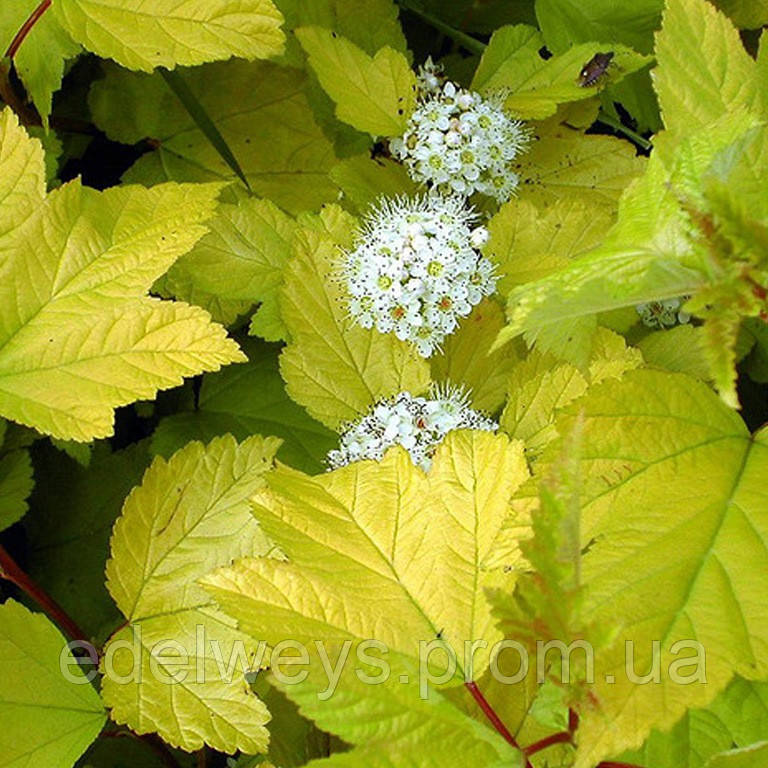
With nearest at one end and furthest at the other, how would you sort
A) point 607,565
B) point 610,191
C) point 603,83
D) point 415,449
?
point 607,565 < point 415,449 < point 603,83 < point 610,191

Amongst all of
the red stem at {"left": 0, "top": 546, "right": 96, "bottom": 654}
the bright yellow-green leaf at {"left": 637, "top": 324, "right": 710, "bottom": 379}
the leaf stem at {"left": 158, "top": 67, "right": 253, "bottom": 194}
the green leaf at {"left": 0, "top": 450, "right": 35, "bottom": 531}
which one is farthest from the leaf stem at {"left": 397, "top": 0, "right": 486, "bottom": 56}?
the red stem at {"left": 0, "top": 546, "right": 96, "bottom": 654}

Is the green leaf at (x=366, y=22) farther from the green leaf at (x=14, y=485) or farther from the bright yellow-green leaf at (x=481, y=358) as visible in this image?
the green leaf at (x=14, y=485)

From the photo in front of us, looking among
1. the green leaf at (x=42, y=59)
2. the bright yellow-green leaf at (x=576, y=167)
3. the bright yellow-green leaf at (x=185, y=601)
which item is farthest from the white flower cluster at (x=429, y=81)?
the bright yellow-green leaf at (x=185, y=601)

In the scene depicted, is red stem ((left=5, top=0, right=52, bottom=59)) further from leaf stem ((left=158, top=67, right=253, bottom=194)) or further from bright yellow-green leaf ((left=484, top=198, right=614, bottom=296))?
bright yellow-green leaf ((left=484, top=198, right=614, bottom=296))

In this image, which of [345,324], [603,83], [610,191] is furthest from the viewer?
[610,191]

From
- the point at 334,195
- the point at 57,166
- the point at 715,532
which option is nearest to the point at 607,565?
the point at 715,532

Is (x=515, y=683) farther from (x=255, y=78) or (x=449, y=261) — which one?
(x=255, y=78)
